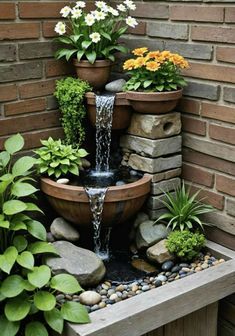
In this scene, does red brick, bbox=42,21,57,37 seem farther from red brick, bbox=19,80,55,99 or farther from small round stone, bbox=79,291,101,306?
small round stone, bbox=79,291,101,306

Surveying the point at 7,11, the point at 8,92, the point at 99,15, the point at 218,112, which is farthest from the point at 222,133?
the point at 7,11

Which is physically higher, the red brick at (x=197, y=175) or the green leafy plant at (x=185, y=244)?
the red brick at (x=197, y=175)

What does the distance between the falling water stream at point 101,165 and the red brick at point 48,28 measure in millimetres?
430

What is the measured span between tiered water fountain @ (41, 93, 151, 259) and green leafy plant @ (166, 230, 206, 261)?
26 centimetres

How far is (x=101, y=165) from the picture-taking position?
2992mm

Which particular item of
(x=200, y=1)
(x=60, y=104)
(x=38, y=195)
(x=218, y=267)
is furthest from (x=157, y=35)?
(x=218, y=267)

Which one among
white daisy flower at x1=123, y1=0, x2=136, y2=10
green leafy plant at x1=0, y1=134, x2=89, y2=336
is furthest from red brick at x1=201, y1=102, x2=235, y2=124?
green leafy plant at x1=0, y1=134, x2=89, y2=336

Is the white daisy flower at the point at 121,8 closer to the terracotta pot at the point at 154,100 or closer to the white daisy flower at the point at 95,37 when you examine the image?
the white daisy flower at the point at 95,37

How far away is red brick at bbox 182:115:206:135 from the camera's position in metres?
2.75

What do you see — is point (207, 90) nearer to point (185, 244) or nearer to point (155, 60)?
point (155, 60)

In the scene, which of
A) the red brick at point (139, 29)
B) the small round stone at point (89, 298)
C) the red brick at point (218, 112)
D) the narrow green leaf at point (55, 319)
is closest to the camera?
the narrow green leaf at point (55, 319)

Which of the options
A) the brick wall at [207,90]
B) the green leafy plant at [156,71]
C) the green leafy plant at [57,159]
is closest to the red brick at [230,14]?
the brick wall at [207,90]

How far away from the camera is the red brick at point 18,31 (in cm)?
268

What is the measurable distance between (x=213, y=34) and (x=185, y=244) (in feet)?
3.33
